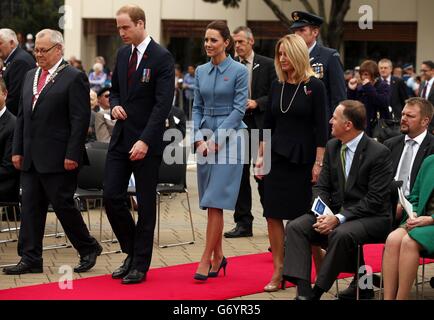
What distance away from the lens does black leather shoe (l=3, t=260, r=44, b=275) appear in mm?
8445

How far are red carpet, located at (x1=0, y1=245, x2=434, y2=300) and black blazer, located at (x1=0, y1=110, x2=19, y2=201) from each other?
161 cm

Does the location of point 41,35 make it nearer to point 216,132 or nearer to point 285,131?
point 216,132

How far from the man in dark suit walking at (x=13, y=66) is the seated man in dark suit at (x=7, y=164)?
1.06m

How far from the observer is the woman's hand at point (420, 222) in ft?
23.1

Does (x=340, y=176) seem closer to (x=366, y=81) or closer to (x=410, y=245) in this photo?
(x=410, y=245)

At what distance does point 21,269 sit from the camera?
27.8 ft

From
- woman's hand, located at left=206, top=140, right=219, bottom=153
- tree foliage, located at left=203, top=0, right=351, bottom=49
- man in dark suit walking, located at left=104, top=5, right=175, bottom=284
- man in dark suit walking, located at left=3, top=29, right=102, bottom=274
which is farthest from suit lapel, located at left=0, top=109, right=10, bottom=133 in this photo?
tree foliage, located at left=203, top=0, right=351, bottom=49

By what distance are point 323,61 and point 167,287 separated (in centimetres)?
256

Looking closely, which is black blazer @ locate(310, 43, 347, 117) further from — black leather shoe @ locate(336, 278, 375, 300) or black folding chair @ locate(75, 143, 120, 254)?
black folding chair @ locate(75, 143, 120, 254)

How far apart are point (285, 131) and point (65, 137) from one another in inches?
74.1

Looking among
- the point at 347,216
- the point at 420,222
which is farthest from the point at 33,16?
the point at 420,222

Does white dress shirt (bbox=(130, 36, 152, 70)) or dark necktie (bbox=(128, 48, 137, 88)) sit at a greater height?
white dress shirt (bbox=(130, 36, 152, 70))

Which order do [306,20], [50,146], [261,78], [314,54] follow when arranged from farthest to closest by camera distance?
1. [261,78]
2. [314,54]
3. [306,20]
4. [50,146]

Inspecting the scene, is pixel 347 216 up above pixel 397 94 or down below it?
below
